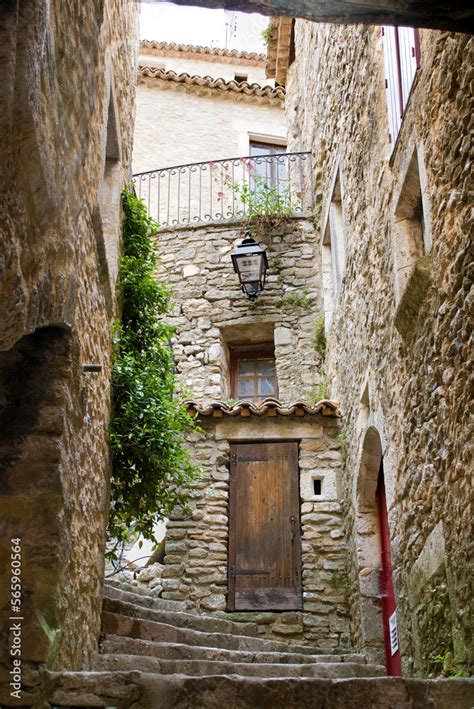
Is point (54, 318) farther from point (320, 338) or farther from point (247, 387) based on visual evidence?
point (247, 387)

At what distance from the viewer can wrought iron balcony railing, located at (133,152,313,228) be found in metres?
11.2

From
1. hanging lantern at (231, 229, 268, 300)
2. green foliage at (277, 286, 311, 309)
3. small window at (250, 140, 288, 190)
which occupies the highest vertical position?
Result: small window at (250, 140, 288, 190)

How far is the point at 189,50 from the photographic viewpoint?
1750 centimetres

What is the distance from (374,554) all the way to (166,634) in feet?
7.44

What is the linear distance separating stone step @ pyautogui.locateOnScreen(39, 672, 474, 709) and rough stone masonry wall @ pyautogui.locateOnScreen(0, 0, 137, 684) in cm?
20

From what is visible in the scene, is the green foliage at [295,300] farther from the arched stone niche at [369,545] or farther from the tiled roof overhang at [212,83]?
the tiled roof overhang at [212,83]

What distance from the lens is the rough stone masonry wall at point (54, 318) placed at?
2.61m

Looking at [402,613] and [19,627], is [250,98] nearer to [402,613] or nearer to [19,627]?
[402,613]

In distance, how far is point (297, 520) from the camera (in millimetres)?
8180

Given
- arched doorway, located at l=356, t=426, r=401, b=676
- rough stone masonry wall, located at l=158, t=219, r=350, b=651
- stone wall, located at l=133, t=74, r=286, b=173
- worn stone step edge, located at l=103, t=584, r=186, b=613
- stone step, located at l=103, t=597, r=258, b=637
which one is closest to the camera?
stone step, located at l=103, t=597, r=258, b=637

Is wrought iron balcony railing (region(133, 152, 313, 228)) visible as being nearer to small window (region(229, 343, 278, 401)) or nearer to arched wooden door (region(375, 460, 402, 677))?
small window (region(229, 343, 278, 401))

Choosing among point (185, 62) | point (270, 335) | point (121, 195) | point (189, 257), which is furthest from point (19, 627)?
point (185, 62)

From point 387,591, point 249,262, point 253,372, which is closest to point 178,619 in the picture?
point 387,591

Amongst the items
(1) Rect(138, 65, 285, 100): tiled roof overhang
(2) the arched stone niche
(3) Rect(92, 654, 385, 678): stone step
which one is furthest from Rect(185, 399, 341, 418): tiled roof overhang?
(1) Rect(138, 65, 285, 100): tiled roof overhang
